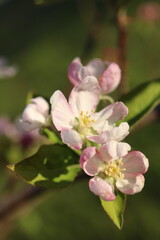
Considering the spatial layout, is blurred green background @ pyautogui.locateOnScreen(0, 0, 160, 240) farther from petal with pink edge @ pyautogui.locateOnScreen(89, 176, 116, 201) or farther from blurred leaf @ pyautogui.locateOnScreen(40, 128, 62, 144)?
petal with pink edge @ pyautogui.locateOnScreen(89, 176, 116, 201)

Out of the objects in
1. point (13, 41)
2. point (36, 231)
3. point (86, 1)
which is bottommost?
point (36, 231)

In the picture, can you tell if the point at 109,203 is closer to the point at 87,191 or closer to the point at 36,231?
the point at 36,231

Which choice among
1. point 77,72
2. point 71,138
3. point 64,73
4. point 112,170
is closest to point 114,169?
point 112,170

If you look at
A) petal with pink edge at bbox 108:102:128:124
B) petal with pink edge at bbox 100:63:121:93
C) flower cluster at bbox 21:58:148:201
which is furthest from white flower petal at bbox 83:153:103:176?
petal with pink edge at bbox 100:63:121:93

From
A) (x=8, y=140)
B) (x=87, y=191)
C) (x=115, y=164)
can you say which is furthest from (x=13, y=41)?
(x=115, y=164)

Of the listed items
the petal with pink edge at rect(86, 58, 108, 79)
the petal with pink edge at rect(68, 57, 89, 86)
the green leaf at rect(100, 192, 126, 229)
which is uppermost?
the petal with pink edge at rect(68, 57, 89, 86)

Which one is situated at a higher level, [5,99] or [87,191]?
[5,99]

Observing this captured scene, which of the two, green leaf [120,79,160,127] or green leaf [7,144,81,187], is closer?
green leaf [7,144,81,187]
